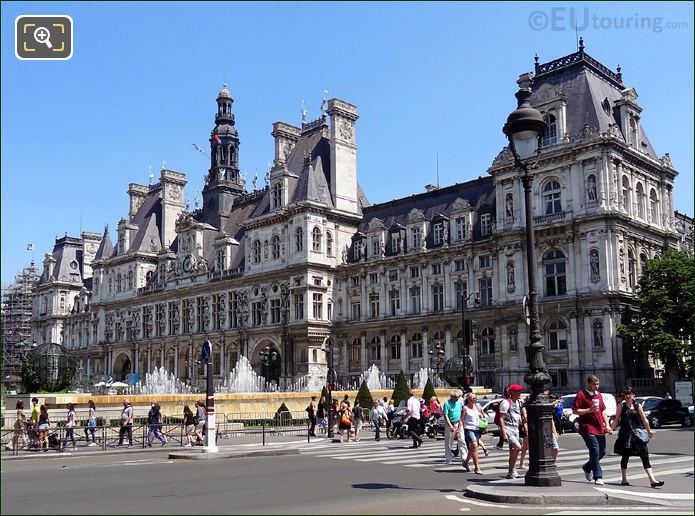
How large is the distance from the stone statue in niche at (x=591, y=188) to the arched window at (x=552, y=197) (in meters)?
2.23

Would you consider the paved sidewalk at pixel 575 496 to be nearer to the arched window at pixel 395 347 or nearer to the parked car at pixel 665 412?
the parked car at pixel 665 412

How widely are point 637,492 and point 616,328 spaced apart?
1398 inches

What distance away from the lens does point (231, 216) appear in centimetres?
8275

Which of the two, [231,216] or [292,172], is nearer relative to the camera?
[292,172]

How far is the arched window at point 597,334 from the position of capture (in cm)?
4822

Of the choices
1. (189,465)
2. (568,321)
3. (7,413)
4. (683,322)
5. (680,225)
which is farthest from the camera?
(680,225)

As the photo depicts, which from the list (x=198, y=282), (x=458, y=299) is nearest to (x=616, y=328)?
(x=458, y=299)

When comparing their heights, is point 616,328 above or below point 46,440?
above

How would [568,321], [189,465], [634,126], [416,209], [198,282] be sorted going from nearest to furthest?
[189,465] < [568,321] < [634,126] < [416,209] < [198,282]

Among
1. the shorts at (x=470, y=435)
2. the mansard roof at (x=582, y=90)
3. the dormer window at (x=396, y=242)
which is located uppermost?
the mansard roof at (x=582, y=90)

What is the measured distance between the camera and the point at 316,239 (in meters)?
66.9

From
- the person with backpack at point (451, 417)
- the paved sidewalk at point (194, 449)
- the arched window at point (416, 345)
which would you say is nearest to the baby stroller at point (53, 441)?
the paved sidewalk at point (194, 449)

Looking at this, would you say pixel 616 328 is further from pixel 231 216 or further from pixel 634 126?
pixel 231 216

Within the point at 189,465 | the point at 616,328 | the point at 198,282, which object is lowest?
the point at 189,465
